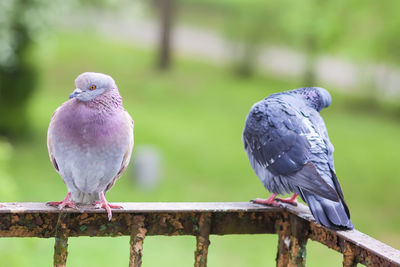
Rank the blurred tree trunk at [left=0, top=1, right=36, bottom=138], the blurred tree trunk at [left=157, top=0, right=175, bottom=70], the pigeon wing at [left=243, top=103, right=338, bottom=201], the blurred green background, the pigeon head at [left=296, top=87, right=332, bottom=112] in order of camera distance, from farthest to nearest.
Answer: the blurred tree trunk at [left=157, top=0, right=175, bottom=70], the blurred tree trunk at [left=0, top=1, right=36, bottom=138], the blurred green background, the pigeon head at [left=296, top=87, right=332, bottom=112], the pigeon wing at [left=243, top=103, right=338, bottom=201]

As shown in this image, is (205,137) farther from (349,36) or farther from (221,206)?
(221,206)

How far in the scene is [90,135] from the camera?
2201 millimetres

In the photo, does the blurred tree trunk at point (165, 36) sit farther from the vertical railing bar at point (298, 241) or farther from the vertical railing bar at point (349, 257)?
the vertical railing bar at point (349, 257)

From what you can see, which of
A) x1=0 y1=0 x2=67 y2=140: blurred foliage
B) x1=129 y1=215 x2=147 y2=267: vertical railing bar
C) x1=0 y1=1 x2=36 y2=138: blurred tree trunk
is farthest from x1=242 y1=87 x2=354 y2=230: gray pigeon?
x1=0 y1=1 x2=36 y2=138: blurred tree trunk

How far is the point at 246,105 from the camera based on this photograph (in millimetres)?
17359

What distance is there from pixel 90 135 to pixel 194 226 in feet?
1.70

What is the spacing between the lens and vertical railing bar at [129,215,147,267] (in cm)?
205

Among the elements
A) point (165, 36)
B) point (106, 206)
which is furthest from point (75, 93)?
point (165, 36)

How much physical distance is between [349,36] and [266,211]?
30.9 feet

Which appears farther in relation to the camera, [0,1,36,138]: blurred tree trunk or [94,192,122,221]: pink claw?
[0,1,36,138]: blurred tree trunk

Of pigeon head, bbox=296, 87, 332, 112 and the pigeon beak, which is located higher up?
the pigeon beak

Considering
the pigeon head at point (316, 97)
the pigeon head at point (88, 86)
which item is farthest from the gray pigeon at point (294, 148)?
the pigeon head at point (88, 86)

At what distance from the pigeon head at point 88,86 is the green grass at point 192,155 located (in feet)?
8.94

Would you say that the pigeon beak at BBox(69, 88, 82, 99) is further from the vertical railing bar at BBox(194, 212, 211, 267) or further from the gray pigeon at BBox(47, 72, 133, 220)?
the vertical railing bar at BBox(194, 212, 211, 267)
